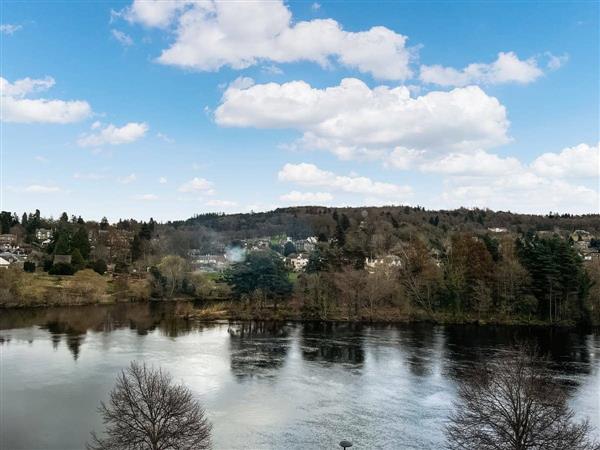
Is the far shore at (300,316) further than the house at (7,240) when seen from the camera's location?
No

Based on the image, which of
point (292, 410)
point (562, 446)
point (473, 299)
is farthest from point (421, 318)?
point (562, 446)

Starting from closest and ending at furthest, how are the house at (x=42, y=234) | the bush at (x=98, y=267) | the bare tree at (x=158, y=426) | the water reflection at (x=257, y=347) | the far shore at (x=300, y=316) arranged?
1. the bare tree at (x=158, y=426)
2. the water reflection at (x=257, y=347)
3. the far shore at (x=300, y=316)
4. the bush at (x=98, y=267)
5. the house at (x=42, y=234)

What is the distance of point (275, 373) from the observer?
107ft

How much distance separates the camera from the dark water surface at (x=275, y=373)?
22.5 m

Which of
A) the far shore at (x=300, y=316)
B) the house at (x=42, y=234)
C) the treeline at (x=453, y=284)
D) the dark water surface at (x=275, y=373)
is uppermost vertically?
the house at (x=42, y=234)

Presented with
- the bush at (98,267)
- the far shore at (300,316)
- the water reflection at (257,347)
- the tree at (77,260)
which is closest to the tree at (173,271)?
the far shore at (300,316)

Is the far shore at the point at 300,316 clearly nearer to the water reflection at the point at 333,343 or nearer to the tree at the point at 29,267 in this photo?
the water reflection at the point at 333,343

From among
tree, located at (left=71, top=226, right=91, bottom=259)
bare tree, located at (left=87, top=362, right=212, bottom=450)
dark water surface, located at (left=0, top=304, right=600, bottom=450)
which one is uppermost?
tree, located at (left=71, top=226, right=91, bottom=259)

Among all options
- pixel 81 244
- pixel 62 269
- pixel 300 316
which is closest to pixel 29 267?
pixel 62 269

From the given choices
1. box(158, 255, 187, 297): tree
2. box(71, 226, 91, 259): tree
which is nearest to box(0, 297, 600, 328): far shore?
box(158, 255, 187, 297): tree

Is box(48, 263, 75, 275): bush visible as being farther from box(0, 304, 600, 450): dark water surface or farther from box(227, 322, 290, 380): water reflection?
box(227, 322, 290, 380): water reflection

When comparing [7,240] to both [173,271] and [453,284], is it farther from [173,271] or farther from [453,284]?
[453,284]

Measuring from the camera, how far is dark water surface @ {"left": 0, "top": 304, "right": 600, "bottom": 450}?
886 inches

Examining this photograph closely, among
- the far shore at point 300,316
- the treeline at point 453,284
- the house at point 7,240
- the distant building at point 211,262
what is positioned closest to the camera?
the treeline at point 453,284
